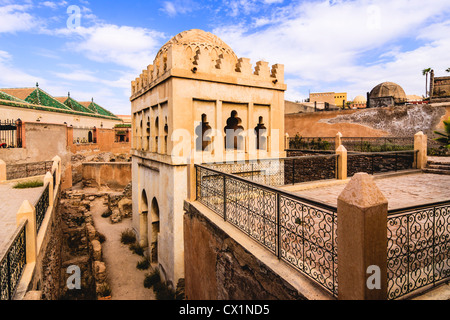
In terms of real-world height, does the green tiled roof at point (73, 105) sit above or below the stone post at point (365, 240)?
above

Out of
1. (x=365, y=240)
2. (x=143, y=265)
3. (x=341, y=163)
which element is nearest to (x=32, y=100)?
(x=143, y=265)

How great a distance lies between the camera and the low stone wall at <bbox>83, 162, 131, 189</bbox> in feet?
68.6

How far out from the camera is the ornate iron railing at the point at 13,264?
3717 millimetres

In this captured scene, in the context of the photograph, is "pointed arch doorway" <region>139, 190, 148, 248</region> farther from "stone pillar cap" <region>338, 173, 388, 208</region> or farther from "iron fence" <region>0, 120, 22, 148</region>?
"iron fence" <region>0, 120, 22, 148</region>

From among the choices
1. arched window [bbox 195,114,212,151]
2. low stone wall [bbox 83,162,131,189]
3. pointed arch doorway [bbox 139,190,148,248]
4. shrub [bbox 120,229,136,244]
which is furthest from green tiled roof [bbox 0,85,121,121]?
arched window [bbox 195,114,212,151]

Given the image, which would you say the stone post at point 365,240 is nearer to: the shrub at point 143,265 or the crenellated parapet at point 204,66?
the crenellated parapet at point 204,66

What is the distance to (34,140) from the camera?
17141 mm

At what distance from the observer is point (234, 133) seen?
32.3 feet

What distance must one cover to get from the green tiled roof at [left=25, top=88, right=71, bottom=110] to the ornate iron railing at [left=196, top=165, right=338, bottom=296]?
114 feet

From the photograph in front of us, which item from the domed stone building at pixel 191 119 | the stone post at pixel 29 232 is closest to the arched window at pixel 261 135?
the domed stone building at pixel 191 119

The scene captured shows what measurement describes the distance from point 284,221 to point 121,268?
8.89m

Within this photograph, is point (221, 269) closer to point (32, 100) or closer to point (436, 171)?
point (436, 171)

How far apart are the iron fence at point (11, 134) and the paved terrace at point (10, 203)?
4.51 meters
